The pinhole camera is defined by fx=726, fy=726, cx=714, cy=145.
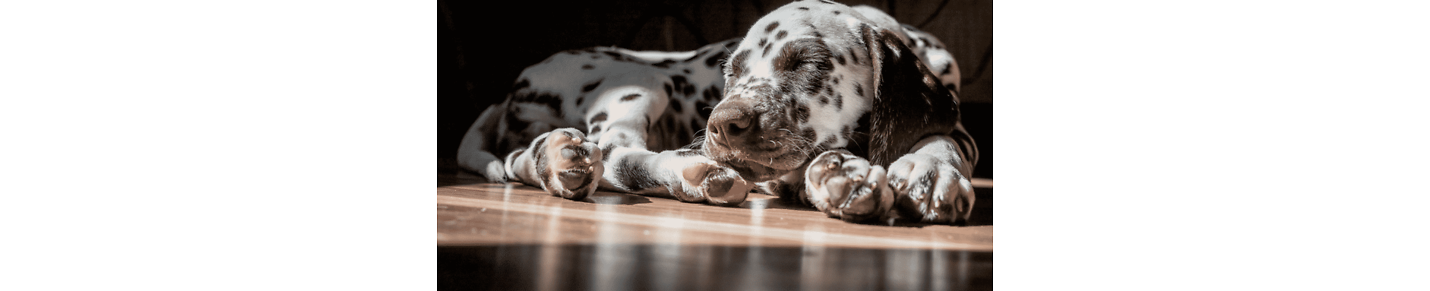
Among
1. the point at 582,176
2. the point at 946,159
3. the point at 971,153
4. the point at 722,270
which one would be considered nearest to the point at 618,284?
the point at 722,270

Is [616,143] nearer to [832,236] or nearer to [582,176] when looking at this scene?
[582,176]

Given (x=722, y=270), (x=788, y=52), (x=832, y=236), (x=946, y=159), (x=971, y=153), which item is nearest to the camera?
(x=722, y=270)

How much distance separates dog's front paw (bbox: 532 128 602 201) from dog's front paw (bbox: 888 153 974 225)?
0.80m

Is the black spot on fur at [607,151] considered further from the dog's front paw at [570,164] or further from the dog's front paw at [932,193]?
the dog's front paw at [932,193]

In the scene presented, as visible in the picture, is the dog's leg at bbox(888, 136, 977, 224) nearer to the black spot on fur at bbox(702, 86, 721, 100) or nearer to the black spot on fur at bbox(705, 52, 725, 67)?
the black spot on fur at bbox(705, 52, 725, 67)

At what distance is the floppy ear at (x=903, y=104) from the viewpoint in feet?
6.30

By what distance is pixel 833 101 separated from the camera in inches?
81.7

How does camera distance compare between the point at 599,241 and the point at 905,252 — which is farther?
the point at 599,241

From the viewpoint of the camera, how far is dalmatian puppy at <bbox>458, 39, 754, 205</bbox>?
8.16 feet

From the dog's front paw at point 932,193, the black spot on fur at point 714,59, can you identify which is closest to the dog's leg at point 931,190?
the dog's front paw at point 932,193

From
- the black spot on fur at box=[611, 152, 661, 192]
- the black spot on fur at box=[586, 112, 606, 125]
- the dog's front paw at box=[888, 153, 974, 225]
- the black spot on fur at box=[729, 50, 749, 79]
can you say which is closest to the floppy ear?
the dog's front paw at box=[888, 153, 974, 225]

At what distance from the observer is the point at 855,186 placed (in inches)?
60.4

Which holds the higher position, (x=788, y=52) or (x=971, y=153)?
(x=788, y=52)

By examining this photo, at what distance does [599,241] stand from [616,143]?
962 millimetres
